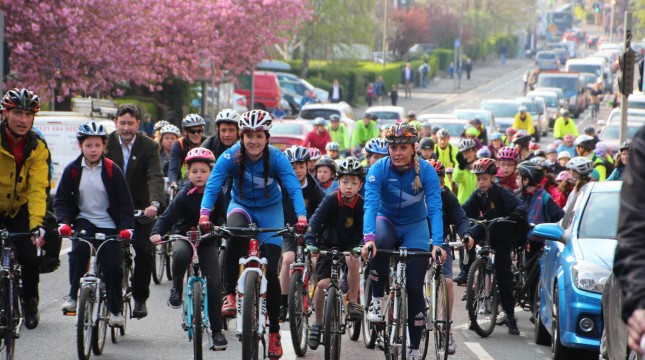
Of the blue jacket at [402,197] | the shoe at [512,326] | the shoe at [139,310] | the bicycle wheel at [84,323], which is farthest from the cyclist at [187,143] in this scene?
the blue jacket at [402,197]

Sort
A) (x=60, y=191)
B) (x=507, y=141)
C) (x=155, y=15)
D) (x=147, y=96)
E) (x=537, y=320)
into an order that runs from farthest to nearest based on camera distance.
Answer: (x=147, y=96), (x=155, y=15), (x=507, y=141), (x=537, y=320), (x=60, y=191)

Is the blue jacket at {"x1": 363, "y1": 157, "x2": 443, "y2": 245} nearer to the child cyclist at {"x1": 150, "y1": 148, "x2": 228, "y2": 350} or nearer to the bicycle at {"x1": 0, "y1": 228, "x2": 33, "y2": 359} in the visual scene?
the child cyclist at {"x1": 150, "y1": 148, "x2": 228, "y2": 350}

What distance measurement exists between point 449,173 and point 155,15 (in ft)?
56.5

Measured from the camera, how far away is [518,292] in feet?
41.3

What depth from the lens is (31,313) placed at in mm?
10375

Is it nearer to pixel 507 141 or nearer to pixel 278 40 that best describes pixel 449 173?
pixel 507 141

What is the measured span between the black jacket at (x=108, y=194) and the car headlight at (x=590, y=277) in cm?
325

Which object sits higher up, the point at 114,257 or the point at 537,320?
the point at 114,257

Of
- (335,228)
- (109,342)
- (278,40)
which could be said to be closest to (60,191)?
(109,342)

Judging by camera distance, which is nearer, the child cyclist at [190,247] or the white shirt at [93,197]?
the child cyclist at [190,247]

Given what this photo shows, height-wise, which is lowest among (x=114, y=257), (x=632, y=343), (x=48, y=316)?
(x=48, y=316)

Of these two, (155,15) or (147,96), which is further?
(147,96)

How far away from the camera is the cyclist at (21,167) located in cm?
942

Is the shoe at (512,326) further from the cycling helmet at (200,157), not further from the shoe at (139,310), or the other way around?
the shoe at (139,310)
